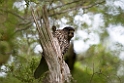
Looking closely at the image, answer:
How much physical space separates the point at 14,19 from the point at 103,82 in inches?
145

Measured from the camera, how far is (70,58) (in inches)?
344

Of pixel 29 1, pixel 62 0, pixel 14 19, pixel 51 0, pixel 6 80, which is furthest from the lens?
pixel 14 19

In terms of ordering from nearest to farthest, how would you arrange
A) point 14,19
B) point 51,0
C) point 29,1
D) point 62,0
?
point 29,1
point 51,0
point 62,0
point 14,19

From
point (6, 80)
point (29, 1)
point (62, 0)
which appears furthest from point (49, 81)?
point (62, 0)

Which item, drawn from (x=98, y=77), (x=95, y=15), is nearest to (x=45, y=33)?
(x=98, y=77)

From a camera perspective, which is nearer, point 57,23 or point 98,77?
point 98,77

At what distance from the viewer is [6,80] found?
17.2 feet

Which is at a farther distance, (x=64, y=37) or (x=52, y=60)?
(x=64, y=37)

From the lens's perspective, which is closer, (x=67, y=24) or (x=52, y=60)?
(x=52, y=60)

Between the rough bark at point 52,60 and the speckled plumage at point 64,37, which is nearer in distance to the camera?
the rough bark at point 52,60

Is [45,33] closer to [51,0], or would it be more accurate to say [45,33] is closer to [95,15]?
[51,0]

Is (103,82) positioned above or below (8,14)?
below

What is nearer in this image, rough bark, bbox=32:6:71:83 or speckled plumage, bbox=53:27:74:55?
rough bark, bbox=32:6:71:83

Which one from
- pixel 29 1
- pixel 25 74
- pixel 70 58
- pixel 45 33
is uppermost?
pixel 29 1
